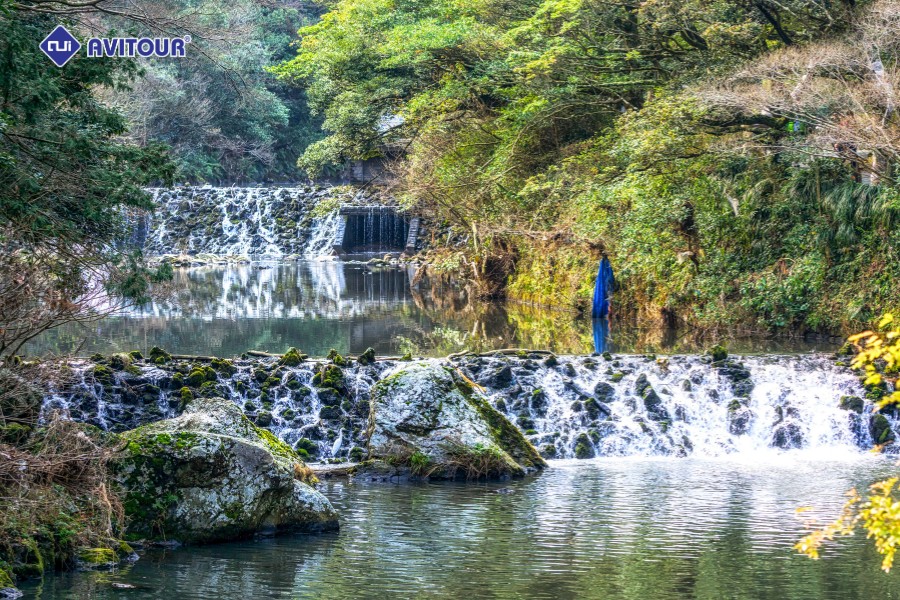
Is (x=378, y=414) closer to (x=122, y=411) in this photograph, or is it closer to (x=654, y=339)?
(x=122, y=411)

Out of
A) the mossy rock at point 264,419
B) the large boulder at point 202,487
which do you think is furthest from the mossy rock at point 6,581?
the mossy rock at point 264,419

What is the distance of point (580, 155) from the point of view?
2944cm

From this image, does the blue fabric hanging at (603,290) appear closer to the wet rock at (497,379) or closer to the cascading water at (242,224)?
the wet rock at (497,379)

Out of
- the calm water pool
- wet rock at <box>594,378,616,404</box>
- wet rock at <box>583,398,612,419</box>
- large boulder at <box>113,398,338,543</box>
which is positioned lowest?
the calm water pool

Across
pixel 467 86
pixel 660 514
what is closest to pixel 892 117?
pixel 660 514

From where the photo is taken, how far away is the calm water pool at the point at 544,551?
9.59 m

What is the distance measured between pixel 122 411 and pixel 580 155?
1643 centimetres

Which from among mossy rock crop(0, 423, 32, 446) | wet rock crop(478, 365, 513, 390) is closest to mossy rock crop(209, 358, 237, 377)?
wet rock crop(478, 365, 513, 390)

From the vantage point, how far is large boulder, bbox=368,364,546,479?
14.4 metres

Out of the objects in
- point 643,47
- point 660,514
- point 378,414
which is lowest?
point 660,514

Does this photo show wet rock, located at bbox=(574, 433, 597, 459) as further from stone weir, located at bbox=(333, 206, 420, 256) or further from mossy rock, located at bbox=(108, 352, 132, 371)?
stone weir, located at bbox=(333, 206, 420, 256)

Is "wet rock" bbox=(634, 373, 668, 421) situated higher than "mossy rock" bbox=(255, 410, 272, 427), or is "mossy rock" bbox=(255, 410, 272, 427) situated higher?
"wet rock" bbox=(634, 373, 668, 421)

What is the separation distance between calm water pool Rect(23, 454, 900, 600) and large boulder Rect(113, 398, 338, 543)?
236mm

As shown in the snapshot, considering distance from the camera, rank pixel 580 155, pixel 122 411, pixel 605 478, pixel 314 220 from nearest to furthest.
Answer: pixel 605 478
pixel 122 411
pixel 580 155
pixel 314 220
